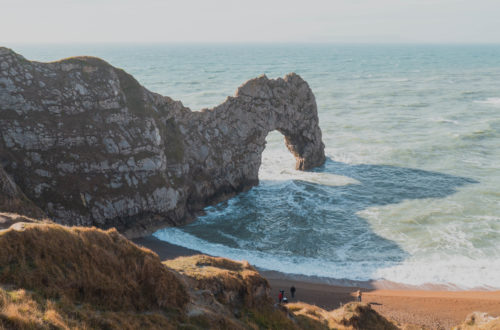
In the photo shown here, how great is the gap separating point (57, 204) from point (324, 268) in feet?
72.7

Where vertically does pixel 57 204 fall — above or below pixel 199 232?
above

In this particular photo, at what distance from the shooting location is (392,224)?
39.8 metres

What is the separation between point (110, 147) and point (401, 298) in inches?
1062

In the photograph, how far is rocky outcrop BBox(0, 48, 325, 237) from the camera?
32875 mm

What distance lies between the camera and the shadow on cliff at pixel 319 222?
33688 mm

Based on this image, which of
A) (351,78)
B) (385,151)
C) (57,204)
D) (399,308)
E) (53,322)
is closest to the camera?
(53,322)

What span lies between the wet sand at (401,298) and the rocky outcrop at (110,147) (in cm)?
1347

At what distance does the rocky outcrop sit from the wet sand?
44.2ft

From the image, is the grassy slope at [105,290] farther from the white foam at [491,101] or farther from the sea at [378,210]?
the white foam at [491,101]

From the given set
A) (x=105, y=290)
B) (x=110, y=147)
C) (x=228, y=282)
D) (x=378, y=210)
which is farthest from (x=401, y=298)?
(x=110, y=147)

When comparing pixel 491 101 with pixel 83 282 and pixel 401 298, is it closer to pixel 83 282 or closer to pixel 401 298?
pixel 401 298

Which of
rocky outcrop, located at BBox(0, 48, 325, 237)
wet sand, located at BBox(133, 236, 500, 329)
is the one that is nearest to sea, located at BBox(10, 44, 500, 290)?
wet sand, located at BBox(133, 236, 500, 329)

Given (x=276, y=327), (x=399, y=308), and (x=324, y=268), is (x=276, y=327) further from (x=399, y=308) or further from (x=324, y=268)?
(x=324, y=268)

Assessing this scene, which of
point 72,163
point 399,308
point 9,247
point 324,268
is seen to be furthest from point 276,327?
point 72,163
